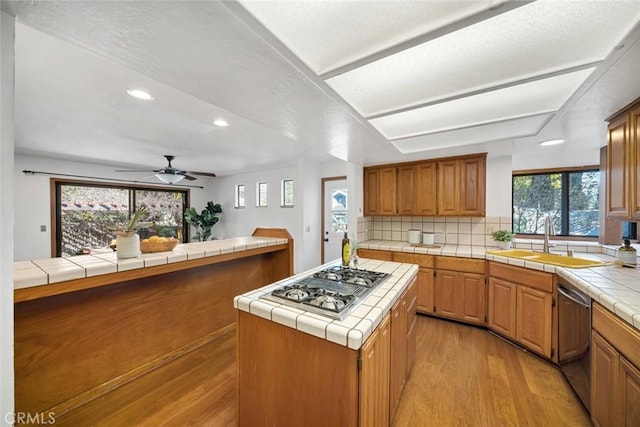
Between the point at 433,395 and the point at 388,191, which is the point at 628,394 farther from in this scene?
the point at 388,191

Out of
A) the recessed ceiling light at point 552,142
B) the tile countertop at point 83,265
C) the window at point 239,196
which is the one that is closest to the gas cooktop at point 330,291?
the tile countertop at point 83,265

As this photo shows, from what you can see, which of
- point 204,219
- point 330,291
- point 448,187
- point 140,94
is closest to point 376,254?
point 448,187

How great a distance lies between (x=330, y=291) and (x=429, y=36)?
1.31m

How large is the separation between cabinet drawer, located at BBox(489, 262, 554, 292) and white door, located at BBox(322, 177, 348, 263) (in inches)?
103

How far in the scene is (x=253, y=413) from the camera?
4.17 ft

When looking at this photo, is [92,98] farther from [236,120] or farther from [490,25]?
[490,25]

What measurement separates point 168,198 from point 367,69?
6.42 meters

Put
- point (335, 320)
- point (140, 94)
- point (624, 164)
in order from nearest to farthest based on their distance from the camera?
point (335, 320) < point (624, 164) < point (140, 94)

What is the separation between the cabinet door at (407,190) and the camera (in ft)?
11.2

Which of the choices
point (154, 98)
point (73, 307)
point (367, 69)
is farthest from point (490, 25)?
point (73, 307)

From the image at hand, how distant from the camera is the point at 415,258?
3068mm

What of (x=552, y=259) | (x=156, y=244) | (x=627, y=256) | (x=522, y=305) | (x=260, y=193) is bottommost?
(x=522, y=305)

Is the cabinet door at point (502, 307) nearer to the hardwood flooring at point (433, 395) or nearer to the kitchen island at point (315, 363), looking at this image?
the hardwood flooring at point (433, 395)

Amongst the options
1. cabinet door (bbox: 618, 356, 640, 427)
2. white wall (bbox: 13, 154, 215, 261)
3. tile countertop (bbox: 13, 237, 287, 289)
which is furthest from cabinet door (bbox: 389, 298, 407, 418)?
white wall (bbox: 13, 154, 215, 261)
